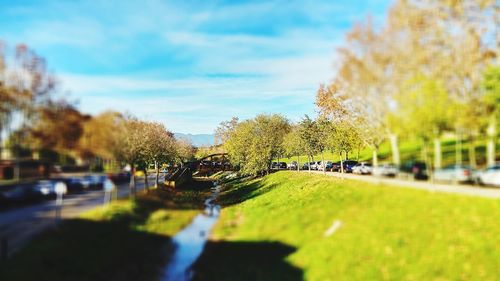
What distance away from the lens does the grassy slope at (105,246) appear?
369 inches

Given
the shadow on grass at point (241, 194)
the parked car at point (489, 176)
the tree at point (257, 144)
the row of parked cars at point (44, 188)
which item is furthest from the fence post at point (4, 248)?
the tree at point (257, 144)

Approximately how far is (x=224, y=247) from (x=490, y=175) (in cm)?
799

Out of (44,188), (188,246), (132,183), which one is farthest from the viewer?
(188,246)

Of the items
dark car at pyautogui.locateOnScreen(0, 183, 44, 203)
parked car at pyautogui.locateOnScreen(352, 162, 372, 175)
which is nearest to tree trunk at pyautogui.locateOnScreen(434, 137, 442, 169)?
parked car at pyautogui.locateOnScreen(352, 162, 372, 175)

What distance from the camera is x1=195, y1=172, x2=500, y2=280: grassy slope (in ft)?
37.7

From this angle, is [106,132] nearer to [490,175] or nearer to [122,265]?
[122,265]

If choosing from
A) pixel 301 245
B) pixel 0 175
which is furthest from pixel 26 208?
pixel 301 245

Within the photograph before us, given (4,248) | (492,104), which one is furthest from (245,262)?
(492,104)

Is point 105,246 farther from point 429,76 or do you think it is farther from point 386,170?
point 429,76

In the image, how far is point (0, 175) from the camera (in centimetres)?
941

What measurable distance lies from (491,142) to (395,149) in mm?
2413

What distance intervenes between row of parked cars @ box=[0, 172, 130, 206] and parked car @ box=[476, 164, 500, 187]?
10248 millimetres

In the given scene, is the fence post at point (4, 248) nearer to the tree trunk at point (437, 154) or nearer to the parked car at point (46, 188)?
the parked car at point (46, 188)

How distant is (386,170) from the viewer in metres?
11.7
